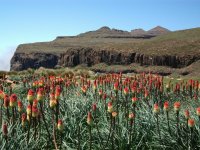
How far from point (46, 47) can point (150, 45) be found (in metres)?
91.2

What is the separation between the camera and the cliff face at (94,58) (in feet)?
287

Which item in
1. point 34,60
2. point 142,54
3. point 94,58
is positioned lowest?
point 34,60

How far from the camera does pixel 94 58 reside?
11544 centimetres

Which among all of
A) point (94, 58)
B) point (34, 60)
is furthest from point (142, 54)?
point (34, 60)

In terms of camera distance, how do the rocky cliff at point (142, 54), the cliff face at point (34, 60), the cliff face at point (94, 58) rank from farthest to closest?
the cliff face at point (34, 60) → the cliff face at point (94, 58) → the rocky cliff at point (142, 54)

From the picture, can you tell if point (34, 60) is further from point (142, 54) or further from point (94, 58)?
point (142, 54)

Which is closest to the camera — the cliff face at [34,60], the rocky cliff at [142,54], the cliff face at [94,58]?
the rocky cliff at [142,54]

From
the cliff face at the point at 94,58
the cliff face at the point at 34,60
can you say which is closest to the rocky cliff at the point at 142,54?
the cliff face at the point at 94,58

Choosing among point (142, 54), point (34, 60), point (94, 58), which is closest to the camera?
point (142, 54)

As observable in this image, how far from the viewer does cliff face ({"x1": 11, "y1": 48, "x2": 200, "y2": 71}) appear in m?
87.4

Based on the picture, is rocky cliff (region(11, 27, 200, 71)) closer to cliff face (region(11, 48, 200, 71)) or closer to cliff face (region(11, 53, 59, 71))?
cliff face (region(11, 48, 200, 71))

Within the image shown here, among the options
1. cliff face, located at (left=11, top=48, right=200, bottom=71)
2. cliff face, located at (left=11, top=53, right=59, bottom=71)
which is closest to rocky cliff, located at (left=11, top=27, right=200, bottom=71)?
cliff face, located at (left=11, top=48, right=200, bottom=71)

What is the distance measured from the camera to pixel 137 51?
323 ft

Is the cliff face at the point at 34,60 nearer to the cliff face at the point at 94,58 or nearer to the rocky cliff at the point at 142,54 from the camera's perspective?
the cliff face at the point at 94,58
